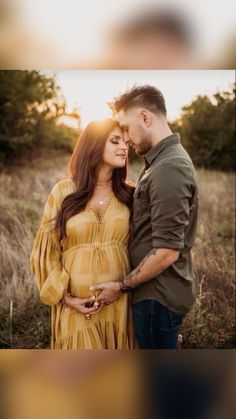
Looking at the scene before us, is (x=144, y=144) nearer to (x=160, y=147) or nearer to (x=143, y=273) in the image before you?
(x=160, y=147)

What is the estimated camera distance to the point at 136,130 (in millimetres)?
2449

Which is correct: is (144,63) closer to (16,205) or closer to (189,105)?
(189,105)

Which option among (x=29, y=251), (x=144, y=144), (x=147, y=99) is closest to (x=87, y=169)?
(x=144, y=144)

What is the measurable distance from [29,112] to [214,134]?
1224mm

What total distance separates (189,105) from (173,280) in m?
1.81

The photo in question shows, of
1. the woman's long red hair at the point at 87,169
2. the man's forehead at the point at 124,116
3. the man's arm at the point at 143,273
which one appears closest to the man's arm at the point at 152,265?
the man's arm at the point at 143,273

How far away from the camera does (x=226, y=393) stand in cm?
246

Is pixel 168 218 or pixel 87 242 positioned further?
pixel 87 242

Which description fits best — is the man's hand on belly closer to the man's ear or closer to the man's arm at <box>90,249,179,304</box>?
the man's arm at <box>90,249,179,304</box>

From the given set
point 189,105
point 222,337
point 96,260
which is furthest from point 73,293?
point 189,105

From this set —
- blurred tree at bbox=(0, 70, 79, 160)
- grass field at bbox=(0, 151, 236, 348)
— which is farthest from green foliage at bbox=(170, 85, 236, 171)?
blurred tree at bbox=(0, 70, 79, 160)

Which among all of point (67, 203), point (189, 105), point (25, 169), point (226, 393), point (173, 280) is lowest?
point (226, 393)

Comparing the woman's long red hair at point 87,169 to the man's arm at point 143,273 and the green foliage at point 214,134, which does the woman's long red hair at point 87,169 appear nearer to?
the man's arm at point 143,273

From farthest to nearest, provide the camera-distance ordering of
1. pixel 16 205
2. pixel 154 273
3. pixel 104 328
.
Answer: pixel 16 205 → pixel 104 328 → pixel 154 273
